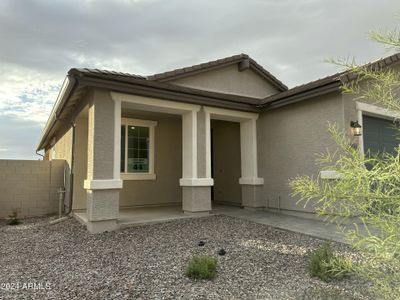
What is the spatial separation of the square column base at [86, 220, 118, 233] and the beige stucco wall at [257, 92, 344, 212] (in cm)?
482

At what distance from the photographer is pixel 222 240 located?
5676 millimetres

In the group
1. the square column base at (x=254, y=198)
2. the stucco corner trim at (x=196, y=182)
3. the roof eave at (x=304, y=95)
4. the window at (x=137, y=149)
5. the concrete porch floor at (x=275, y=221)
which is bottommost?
the concrete porch floor at (x=275, y=221)

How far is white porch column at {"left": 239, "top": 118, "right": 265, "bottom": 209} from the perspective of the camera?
29.6 feet

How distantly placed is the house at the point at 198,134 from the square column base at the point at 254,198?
0.11 ft

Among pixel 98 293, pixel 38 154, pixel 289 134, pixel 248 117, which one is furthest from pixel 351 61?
pixel 38 154

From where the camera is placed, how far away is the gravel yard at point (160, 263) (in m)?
3.54

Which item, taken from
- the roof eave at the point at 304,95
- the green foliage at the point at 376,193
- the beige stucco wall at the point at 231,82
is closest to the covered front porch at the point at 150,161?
the roof eave at the point at 304,95

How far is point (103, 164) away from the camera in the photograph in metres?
6.54

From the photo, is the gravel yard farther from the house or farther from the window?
the window

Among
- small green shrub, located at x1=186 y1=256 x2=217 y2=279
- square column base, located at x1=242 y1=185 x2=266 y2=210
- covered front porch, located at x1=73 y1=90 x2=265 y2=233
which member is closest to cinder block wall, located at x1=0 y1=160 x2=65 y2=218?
covered front porch, located at x1=73 y1=90 x2=265 y2=233

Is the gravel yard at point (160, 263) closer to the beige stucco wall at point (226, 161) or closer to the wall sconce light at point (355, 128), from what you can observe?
the wall sconce light at point (355, 128)

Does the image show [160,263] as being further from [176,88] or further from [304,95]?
[304,95]

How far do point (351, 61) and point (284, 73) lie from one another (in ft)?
32.9

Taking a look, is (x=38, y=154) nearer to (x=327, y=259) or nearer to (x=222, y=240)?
(x=222, y=240)
